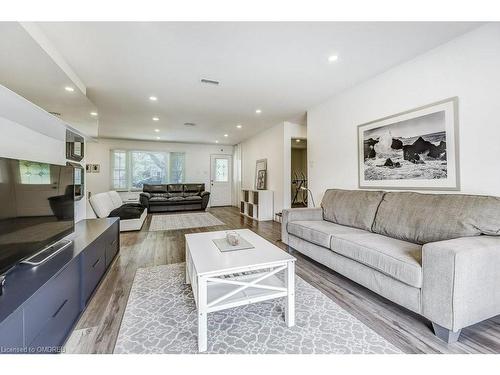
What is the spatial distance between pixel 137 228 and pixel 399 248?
14.5 feet

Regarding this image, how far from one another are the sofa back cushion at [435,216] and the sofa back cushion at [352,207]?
0.33 feet

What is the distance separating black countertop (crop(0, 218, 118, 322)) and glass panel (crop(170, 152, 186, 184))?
6283 mm

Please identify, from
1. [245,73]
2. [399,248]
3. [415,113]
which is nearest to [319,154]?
[415,113]

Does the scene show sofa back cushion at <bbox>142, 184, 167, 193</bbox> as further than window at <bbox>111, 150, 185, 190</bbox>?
No

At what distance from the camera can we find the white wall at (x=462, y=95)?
1.88 m

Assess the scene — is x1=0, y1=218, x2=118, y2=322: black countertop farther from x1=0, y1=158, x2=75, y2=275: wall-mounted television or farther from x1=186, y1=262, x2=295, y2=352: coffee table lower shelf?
x1=186, y1=262, x2=295, y2=352: coffee table lower shelf

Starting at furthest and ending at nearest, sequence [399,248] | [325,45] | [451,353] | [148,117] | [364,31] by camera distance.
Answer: [148,117] < [325,45] < [364,31] < [399,248] < [451,353]

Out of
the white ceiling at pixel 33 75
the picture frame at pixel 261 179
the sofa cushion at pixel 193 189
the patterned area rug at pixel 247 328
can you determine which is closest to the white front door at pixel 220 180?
the sofa cushion at pixel 193 189

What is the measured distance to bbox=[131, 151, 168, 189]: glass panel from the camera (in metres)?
7.56

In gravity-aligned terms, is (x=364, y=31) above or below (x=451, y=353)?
above

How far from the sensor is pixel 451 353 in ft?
4.22

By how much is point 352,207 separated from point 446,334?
1532 mm

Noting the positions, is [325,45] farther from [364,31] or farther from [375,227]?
[375,227]

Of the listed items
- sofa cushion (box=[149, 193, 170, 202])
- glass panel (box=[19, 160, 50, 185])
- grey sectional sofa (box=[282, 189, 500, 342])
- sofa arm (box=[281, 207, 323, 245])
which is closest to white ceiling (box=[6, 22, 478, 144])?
glass panel (box=[19, 160, 50, 185])
